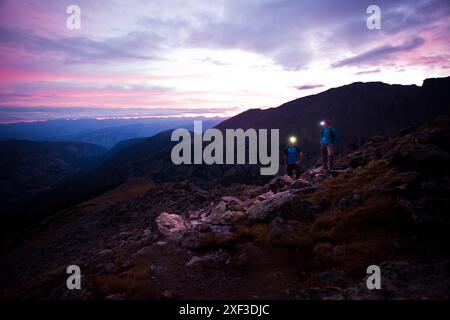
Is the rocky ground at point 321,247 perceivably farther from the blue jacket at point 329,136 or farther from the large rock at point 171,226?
the blue jacket at point 329,136

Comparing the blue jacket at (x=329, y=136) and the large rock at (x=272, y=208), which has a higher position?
the blue jacket at (x=329, y=136)

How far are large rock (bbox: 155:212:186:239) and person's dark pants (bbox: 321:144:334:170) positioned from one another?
10298 mm

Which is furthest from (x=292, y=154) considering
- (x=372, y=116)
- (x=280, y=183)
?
(x=372, y=116)

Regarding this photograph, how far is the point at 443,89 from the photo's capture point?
18950 centimetres

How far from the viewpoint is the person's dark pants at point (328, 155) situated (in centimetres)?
1673

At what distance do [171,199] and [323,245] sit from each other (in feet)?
80.5

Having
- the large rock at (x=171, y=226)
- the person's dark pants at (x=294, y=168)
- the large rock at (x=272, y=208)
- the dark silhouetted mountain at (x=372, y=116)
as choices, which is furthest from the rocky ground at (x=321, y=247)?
the dark silhouetted mountain at (x=372, y=116)

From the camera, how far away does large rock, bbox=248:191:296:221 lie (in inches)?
483

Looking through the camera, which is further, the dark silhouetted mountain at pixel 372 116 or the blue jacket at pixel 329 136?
the dark silhouetted mountain at pixel 372 116

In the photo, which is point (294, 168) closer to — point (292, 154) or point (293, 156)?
point (293, 156)

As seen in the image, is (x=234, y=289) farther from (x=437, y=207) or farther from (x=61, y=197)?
(x=61, y=197)

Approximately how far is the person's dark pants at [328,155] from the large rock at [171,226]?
33.8 feet

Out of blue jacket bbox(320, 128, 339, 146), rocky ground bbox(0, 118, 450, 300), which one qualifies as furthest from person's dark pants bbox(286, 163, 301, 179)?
rocky ground bbox(0, 118, 450, 300)

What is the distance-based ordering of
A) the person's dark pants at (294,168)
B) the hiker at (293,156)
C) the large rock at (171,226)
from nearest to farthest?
the large rock at (171,226)
the hiker at (293,156)
the person's dark pants at (294,168)
